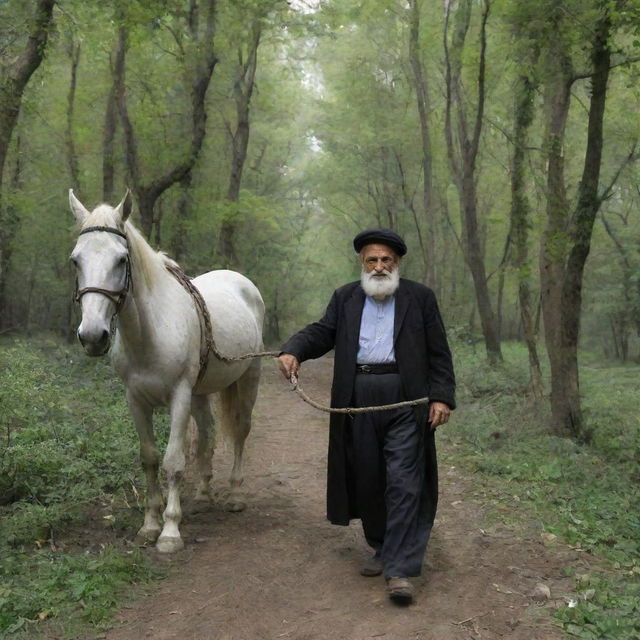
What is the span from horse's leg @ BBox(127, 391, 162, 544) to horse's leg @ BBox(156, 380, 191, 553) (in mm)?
161

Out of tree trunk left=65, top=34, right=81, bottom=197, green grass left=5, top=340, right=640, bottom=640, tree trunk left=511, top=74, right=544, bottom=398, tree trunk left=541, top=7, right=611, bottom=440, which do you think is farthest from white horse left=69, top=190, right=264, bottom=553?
tree trunk left=65, top=34, right=81, bottom=197

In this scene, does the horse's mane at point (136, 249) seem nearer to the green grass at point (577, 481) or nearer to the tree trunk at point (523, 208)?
the green grass at point (577, 481)

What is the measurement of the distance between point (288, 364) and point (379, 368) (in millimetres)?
590

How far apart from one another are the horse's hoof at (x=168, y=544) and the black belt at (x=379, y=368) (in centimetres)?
172

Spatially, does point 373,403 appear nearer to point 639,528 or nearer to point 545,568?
point 545,568

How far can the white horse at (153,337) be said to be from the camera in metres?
3.68

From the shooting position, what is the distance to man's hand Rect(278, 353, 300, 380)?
401 centimetres

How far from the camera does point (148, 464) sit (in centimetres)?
452

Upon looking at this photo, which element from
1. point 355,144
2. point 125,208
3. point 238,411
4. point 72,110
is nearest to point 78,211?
point 125,208

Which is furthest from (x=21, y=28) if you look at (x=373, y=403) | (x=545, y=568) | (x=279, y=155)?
(x=279, y=155)

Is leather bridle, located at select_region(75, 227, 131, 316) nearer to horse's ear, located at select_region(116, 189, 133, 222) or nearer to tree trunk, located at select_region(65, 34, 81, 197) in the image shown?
horse's ear, located at select_region(116, 189, 133, 222)

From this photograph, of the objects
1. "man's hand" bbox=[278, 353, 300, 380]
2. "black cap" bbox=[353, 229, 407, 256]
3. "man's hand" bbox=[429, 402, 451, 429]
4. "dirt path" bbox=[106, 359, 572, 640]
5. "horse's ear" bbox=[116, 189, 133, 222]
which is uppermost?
"horse's ear" bbox=[116, 189, 133, 222]

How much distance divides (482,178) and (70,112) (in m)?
15.1

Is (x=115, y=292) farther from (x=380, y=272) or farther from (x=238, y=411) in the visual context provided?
(x=238, y=411)
